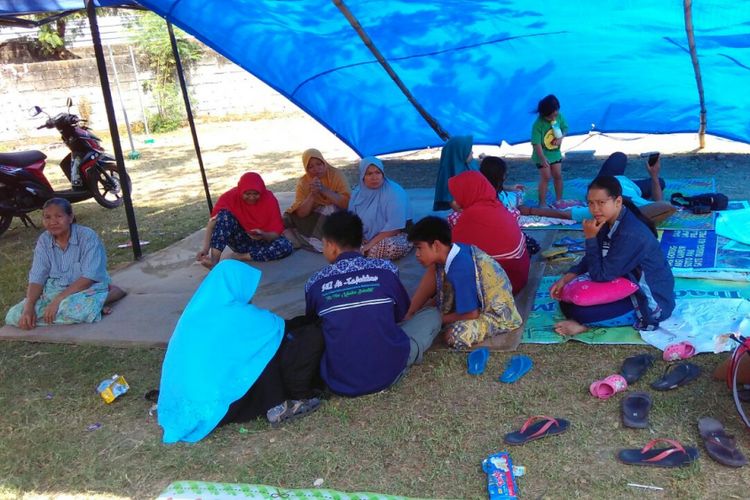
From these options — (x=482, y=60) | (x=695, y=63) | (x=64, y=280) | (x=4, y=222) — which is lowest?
(x=4, y=222)

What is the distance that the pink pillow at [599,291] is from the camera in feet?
11.0

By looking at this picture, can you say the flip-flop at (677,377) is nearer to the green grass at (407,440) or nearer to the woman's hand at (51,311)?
the green grass at (407,440)

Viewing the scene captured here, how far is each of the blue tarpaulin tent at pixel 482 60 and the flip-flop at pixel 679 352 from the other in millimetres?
2710

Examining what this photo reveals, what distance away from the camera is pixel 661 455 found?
2395mm

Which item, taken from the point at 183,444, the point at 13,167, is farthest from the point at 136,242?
the point at 183,444

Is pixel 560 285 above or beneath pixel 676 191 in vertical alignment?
above

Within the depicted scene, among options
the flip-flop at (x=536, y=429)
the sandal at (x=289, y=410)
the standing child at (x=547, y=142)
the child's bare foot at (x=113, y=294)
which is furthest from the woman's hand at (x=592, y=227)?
the child's bare foot at (x=113, y=294)

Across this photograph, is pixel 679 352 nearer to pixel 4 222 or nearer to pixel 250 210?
pixel 250 210

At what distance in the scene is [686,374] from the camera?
293cm

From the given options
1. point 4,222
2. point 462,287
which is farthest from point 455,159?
point 4,222

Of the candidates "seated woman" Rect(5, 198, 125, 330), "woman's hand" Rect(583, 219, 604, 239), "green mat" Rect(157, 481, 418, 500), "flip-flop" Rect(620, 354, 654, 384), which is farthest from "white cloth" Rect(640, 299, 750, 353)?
"seated woman" Rect(5, 198, 125, 330)

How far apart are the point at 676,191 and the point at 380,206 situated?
3.12 m

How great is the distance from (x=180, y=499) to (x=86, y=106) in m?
12.2

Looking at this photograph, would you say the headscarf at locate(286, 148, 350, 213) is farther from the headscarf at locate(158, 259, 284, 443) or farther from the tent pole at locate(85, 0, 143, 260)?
the headscarf at locate(158, 259, 284, 443)
